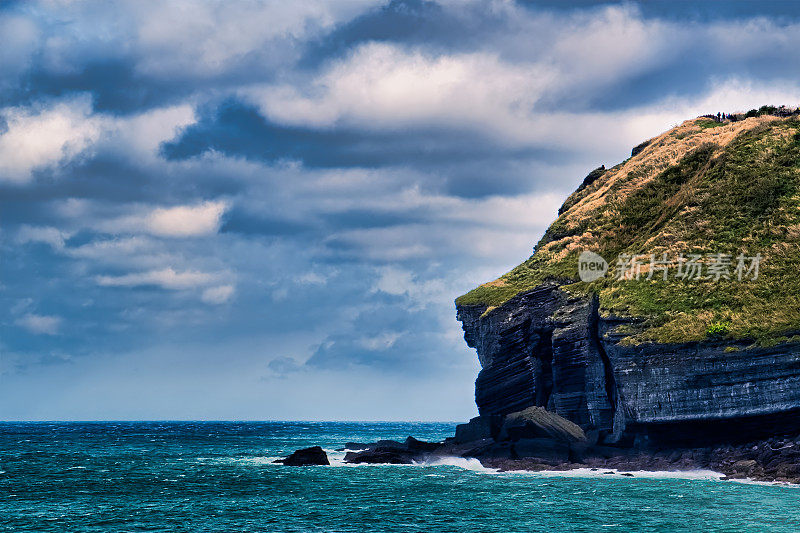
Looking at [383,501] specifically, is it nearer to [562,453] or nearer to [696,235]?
[562,453]

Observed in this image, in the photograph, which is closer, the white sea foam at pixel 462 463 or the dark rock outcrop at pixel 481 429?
the white sea foam at pixel 462 463

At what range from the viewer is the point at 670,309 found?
6094cm

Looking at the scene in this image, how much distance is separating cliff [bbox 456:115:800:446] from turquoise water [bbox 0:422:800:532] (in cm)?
685

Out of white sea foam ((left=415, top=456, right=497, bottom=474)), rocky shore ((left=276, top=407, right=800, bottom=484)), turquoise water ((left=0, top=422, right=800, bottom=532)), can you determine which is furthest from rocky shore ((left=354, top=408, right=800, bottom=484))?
turquoise water ((left=0, top=422, right=800, bottom=532))

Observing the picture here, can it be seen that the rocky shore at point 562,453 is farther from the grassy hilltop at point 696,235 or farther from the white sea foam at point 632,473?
the grassy hilltop at point 696,235

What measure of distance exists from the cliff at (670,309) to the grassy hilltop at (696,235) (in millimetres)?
154

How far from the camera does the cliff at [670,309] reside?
52.9 meters

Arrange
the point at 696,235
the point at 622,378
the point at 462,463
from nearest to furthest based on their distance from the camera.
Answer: the point at 622,378 < the point at 462,463 < the point at 696,235

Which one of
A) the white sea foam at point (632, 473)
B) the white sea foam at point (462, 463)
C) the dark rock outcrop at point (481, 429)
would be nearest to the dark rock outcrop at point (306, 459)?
the white sea foam at point (462, 463)

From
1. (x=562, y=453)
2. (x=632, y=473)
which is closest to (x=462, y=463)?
(x=562, y=453)

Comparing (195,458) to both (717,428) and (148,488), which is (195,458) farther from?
(717,428)

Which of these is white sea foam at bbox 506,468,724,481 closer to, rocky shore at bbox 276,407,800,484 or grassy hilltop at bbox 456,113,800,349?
rocky shore at bbox 276,407,800,484

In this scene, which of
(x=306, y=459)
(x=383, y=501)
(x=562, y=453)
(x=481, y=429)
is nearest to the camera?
(x=383, y=501)

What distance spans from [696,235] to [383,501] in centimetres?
4037
